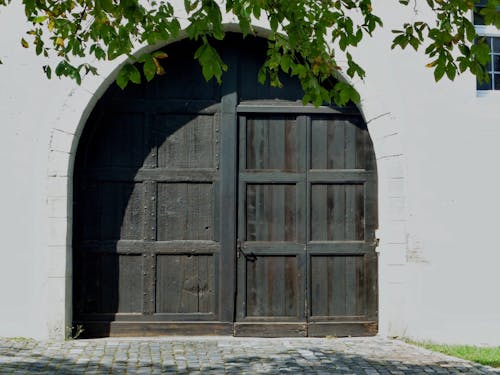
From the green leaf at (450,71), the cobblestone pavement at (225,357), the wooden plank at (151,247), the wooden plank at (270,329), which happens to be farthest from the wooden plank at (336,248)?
the green leaf at (450,71)

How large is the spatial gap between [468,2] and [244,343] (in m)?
4.31

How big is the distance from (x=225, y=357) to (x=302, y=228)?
1.88 metres

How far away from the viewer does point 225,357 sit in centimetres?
830

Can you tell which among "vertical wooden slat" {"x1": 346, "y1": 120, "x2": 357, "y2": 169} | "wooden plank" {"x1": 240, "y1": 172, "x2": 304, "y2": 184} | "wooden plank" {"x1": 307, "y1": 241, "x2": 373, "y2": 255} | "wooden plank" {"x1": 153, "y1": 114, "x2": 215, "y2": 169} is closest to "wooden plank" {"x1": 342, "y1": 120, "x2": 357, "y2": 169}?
"vertical wooden slat" {"x1": 346, "y1": 120, "x2": 357, "y2": 169}

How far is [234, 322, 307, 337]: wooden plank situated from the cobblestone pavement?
0.14m

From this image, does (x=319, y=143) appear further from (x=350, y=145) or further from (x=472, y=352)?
(x=472, y=352)

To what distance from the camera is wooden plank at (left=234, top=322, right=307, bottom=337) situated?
9547 millimetres

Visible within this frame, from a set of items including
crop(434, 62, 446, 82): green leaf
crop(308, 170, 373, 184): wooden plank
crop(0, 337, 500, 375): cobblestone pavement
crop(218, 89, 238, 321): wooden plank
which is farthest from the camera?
crop(308, 170, 373, 184): wooden plank

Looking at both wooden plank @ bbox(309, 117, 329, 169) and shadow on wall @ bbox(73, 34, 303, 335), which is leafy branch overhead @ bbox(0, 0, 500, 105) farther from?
wooden plank @ bbox(309, 117, 329, 169)

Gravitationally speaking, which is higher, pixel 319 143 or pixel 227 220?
pixel 319 143

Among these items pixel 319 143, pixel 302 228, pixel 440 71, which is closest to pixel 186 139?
pixel 319 143

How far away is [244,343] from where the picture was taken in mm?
9141

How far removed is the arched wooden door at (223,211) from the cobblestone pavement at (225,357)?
1.14 ft

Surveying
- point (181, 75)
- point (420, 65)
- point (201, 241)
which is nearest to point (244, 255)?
point (201, 241)
